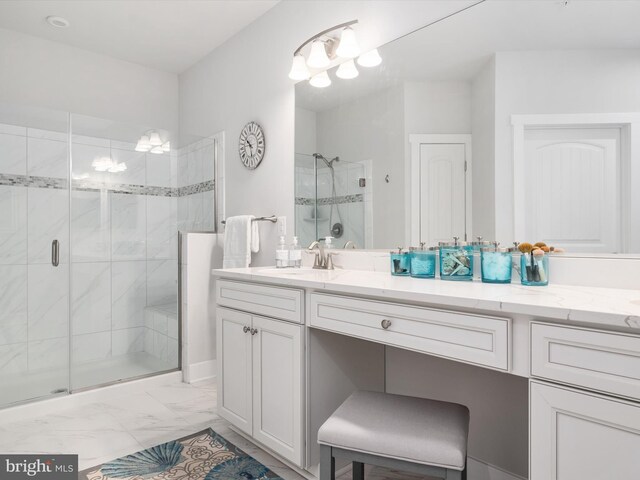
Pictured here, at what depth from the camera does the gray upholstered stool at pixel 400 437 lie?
113cm

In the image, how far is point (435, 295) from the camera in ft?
3.79

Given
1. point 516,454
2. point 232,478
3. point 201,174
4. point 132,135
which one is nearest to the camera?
point 516,454

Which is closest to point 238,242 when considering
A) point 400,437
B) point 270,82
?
point 270,82

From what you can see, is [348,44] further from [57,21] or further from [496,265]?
[57,21]

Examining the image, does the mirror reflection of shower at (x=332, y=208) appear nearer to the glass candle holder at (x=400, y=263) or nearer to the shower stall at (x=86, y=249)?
the glass candle holder at (x=400, y=263)

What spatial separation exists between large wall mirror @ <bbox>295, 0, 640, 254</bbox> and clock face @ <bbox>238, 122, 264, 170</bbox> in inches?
27.1

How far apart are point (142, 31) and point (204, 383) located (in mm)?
2590

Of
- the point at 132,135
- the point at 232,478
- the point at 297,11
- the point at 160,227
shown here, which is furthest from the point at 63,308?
the point at 297,11

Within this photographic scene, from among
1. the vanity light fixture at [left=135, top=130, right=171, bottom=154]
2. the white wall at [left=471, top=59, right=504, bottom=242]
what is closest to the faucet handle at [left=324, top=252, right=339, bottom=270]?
the white wall at [left=471, top=59, right=504, bottom=242]

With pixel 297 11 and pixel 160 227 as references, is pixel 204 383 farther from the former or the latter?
pixel 297 11

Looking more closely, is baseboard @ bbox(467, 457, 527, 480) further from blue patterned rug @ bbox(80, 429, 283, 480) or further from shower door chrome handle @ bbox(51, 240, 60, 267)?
shower door chrome handle @ bbox(51, 240, 60, 267)

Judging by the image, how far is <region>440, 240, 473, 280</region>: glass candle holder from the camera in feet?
5.15

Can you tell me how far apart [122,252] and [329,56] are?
1851 mm

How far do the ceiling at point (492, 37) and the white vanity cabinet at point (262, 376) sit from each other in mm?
1145
